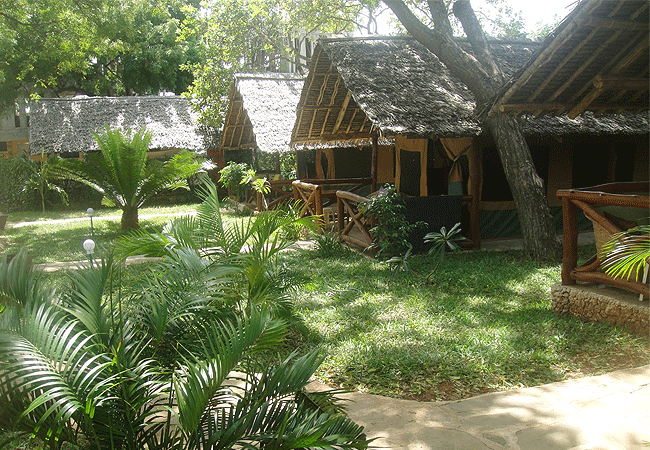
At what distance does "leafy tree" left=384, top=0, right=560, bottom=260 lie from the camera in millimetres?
7848

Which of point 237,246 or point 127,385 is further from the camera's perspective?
point 237,246

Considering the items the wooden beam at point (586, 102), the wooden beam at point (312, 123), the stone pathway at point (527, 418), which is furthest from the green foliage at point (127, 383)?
the wooden beam at point (312, 123)

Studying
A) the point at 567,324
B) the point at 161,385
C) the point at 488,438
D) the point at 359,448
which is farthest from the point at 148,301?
the point at 567,324

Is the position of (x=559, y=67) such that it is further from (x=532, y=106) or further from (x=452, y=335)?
(x=452, y=335)

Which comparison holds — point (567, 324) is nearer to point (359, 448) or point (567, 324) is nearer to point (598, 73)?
point (598, 73)

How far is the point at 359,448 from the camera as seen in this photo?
2.30 metres

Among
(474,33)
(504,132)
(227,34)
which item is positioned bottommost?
(504,132)

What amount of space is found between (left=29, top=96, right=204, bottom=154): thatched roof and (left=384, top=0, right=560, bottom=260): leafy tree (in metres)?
13.0

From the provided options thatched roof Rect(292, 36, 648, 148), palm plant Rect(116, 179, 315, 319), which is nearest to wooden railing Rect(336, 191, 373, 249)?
thatched roof Rect(292, 36, 648, 148)

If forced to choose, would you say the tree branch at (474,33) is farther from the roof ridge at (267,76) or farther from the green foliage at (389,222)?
the roof ridge at (267,76)

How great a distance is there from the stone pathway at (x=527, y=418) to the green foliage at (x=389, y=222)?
174 inches

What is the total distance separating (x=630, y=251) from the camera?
4.19 meters

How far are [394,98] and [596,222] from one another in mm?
4321

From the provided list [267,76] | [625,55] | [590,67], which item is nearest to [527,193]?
[590,67]
